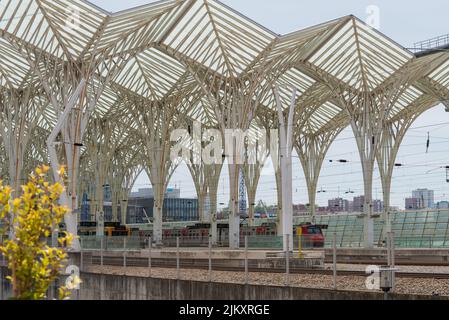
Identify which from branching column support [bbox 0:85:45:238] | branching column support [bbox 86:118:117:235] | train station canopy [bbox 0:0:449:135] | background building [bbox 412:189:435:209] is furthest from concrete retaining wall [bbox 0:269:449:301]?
background building [bbox 412:189:435:209]

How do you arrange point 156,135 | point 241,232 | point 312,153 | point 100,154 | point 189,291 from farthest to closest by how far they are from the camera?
point 312,153 < point 100,154 < point 241,232 < point 156,135 < point 189,291

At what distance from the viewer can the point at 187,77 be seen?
5938 cm

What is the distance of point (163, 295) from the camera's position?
69.8 ft

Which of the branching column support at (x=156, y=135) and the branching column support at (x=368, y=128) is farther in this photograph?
the branching column support at (x=156, y=135)

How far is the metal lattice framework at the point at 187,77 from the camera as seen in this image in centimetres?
4184

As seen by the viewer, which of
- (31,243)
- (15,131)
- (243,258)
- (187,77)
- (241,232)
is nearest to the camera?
(31,243)

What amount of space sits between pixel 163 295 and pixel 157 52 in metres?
35.4

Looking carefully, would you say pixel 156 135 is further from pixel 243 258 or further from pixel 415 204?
pixel 415 204

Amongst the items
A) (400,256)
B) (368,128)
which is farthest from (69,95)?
(368,128)

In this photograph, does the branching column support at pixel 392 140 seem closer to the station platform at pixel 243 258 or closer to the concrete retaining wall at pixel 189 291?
the station platform at pixel 243 258

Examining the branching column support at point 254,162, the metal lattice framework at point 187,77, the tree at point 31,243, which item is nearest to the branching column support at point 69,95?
the metal lattice framework at point 187,77
